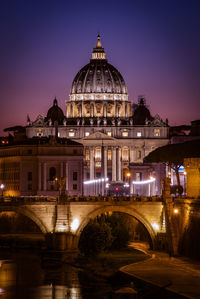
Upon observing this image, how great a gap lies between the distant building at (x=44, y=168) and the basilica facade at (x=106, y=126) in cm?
1552

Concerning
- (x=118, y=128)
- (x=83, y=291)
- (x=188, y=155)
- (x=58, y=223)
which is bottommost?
(x=83, y=291)

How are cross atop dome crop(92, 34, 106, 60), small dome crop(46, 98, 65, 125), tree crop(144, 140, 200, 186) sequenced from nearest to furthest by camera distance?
tree crop(144, 140, 200, 186), small dome crop(46, 98, 65, 125), cross atop dome crop(92, 34, 106, 60)

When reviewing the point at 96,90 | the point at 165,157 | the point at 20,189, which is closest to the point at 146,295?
the point at 165,157

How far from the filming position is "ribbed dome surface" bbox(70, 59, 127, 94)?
563 ft

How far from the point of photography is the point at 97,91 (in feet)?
563

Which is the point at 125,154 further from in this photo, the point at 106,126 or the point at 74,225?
the point at 74,225

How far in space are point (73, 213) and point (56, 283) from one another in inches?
523

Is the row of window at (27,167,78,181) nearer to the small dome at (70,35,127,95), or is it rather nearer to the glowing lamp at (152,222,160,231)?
the glowing lamp at (152,222,160,231)

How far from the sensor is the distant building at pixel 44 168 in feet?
365

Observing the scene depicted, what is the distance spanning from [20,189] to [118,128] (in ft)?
153

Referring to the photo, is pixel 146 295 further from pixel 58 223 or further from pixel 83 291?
pixel 58 223

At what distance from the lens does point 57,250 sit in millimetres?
67062

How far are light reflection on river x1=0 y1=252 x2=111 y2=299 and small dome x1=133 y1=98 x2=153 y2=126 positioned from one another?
95.2 m

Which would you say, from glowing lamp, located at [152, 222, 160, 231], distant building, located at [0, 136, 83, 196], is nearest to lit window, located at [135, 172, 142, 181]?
distant building, located at [0, 136, 83, 196]
